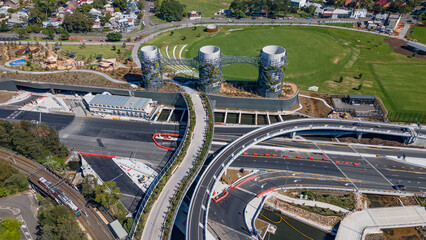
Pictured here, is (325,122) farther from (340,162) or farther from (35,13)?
(35,13)

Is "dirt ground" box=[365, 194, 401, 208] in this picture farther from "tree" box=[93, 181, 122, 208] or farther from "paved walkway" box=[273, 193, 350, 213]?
"tree" box=[93, 181, 122, 208]

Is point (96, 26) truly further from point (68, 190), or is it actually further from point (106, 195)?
point (106, 195)

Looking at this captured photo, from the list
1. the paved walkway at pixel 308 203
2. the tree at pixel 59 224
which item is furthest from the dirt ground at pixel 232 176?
the tree at pixel 59 224

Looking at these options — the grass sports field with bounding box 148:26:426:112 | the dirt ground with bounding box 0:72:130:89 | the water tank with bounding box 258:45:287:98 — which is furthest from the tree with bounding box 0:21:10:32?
the water tank with bounding box 258:45:287:98

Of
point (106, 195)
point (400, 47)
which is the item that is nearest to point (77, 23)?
point (106, 195)

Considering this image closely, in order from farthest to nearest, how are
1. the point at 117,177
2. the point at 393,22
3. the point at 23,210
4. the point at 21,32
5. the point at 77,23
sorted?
the point at 393,22 → the point at 77,23 → the point at 21,32 → the point at 117,177 → the point at 23,210

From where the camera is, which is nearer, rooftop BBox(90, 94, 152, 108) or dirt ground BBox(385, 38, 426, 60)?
rooftop BBox(90, 94, 152, 108)
